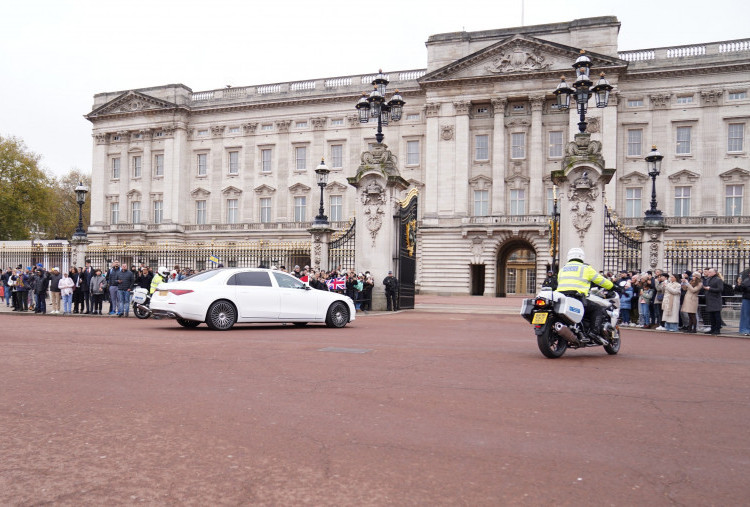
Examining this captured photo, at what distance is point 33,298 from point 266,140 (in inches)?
1519

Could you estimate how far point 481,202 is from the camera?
177ft

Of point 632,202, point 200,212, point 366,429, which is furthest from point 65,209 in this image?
point 366,429

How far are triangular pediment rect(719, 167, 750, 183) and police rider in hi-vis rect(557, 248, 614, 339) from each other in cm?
4467

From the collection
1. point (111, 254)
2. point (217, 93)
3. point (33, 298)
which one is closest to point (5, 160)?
point (217, 93)

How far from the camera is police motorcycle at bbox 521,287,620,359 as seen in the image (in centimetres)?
1009

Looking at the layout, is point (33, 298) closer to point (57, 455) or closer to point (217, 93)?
point (57, 455)

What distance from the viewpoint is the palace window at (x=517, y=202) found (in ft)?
175

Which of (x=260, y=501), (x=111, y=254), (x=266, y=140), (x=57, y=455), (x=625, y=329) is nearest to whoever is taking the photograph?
(x=260, y=501)

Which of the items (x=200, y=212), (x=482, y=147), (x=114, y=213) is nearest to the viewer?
(x=482, y=147)

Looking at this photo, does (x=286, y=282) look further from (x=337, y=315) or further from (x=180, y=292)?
(x=180, y=292)

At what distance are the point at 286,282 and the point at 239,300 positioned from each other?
1212 millimetres

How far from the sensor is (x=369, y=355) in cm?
1023

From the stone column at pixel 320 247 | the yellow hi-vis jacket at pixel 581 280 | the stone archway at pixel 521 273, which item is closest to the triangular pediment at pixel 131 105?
the stone archway at pixel 521 273

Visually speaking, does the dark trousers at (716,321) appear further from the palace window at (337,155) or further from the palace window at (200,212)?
the palace window at (200,212)
